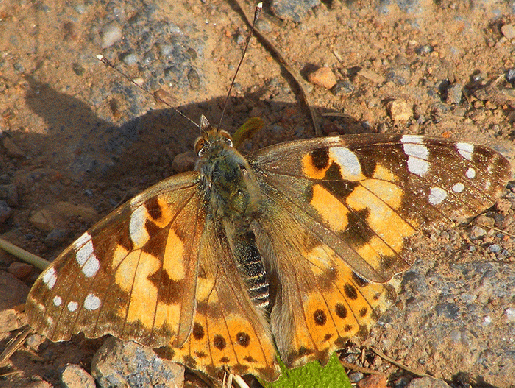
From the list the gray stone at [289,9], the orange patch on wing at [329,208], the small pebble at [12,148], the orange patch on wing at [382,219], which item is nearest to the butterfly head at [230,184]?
the orange patch on wing at [329,208]

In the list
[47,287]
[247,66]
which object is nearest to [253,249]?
[47,287]

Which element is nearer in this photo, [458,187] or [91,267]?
[91,267]

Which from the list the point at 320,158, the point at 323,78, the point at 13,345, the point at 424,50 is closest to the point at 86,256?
the point at 13,345

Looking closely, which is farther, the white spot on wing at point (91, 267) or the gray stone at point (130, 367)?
the gray stone at point (130, 367)

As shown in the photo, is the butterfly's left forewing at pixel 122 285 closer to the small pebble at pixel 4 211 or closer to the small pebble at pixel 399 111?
the small pebble at pixel 4 211

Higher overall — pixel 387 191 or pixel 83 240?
pixel 83 240

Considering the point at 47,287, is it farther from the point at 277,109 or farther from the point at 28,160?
the point at 277,109

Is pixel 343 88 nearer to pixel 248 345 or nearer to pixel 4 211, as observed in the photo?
pixel 248 345
